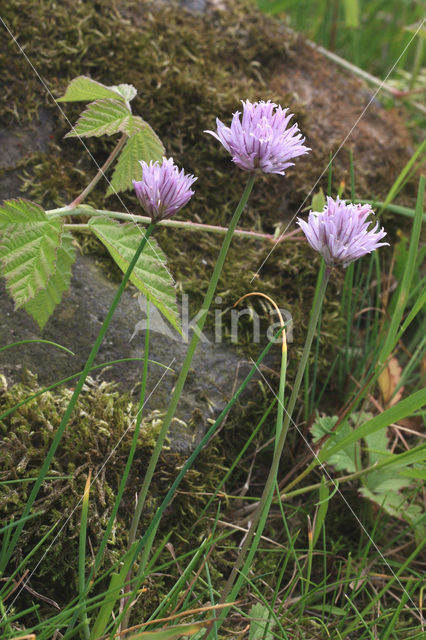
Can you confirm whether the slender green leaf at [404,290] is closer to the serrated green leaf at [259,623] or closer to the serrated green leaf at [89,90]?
the serrated green leaf at [259,623]

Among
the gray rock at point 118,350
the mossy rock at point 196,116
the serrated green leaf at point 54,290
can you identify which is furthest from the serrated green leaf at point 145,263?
the mossy rock at point 196,116

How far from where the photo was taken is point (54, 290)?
1330mm

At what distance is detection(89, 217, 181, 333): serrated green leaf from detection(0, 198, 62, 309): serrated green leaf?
0.35ft

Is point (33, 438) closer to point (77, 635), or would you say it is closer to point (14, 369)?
point (14, 369)

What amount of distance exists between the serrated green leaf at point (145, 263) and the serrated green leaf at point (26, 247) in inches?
4.2

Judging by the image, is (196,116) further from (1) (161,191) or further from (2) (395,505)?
(2) (395,505)

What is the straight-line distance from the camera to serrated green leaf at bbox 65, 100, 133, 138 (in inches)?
55.8

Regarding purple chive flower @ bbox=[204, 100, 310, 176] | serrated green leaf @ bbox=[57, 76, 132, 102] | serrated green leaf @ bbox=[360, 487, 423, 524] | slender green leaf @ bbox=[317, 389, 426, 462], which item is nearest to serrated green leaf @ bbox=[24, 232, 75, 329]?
serrated green leaf @ bbox=[57, 76, 132, 102]

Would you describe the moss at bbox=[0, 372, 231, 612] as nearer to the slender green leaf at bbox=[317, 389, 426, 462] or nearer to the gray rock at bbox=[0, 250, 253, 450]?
the gray rock at bbox=[0, 250, 253, 450]

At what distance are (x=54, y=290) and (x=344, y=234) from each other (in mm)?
662

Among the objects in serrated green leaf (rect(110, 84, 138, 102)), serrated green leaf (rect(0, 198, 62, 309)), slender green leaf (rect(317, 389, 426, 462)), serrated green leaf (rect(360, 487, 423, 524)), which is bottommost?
serrated green leaf (rect(360, 487, 423, 524))

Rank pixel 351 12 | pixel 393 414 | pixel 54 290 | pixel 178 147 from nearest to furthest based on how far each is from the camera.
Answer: pixel 393 414
pixel 54 290
pixel 178 147
pixel 351 12

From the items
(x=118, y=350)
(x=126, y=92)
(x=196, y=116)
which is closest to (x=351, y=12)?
(x=196, y=116)

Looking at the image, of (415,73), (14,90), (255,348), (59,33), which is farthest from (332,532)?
(415,73)
